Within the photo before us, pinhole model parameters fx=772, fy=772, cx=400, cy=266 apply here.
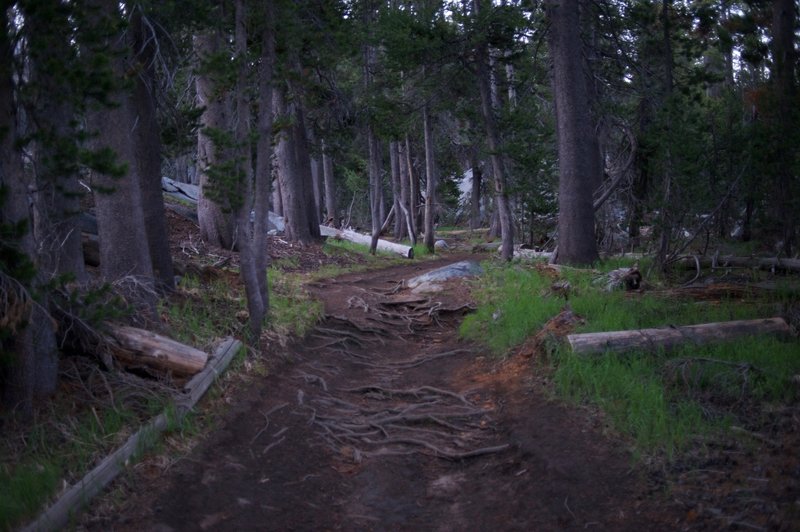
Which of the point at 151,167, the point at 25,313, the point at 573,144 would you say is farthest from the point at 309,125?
the point at 25,313

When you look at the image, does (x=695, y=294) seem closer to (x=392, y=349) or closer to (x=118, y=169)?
(x=392, y=349)

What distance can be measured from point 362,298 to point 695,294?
643cm

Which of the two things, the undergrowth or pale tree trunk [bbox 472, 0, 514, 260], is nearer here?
the undergrowth

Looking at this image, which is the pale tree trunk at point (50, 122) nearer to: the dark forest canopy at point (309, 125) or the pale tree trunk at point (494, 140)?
the dark forest canopy at point (309, 125)

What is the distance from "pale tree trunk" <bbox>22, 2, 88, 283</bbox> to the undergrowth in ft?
15.7

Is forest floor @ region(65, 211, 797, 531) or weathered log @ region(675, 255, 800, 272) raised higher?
weathered log @ region(675, 255, 800, 272)

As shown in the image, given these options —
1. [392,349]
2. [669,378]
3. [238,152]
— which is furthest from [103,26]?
[392,349]

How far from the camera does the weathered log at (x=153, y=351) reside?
7.47 meters

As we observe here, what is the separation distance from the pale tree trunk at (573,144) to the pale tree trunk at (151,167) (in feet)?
26.6

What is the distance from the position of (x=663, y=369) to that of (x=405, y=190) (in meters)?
28.4

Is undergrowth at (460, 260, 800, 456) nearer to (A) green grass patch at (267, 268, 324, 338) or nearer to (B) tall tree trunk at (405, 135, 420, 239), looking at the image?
(A) green grass patch at (267, 268, 324, 338)

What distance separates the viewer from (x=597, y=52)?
17.3 meters

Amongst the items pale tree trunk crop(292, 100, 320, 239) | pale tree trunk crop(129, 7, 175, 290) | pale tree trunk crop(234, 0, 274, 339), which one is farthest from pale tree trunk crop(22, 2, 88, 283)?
pale tree trunk crop(292, 100, 320, 239)

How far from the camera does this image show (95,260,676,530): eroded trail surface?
564 centimetres
